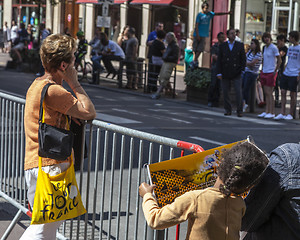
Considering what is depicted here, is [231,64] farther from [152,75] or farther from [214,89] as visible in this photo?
[152,75]

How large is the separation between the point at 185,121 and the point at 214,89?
3.25m

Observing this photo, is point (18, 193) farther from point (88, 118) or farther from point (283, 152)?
point (283, 152)

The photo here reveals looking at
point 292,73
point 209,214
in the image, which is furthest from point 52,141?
point 292,73

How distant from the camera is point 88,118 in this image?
4176mm

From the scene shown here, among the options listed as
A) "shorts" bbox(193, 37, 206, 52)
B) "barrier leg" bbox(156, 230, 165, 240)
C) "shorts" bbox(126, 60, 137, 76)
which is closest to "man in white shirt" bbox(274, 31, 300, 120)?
"shorts" bbox(193, 37, 206, 52)

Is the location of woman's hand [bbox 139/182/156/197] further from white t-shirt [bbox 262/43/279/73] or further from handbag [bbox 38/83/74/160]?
white t-shirt [bbox 262/43/279/73]

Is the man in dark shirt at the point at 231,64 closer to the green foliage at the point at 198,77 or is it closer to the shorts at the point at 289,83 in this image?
the shorts at the point at 289,83

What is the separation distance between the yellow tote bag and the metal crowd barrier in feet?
1.05

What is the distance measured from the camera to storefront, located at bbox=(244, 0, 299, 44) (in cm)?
2623

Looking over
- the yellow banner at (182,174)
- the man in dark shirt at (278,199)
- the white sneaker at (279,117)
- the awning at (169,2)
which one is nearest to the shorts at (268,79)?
the white sneaker at (279,117)

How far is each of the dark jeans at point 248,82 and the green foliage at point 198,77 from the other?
4.06ft

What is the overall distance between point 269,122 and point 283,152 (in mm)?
11325

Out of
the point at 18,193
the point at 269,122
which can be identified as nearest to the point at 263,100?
the point at 269,122

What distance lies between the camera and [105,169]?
14.5 feet
